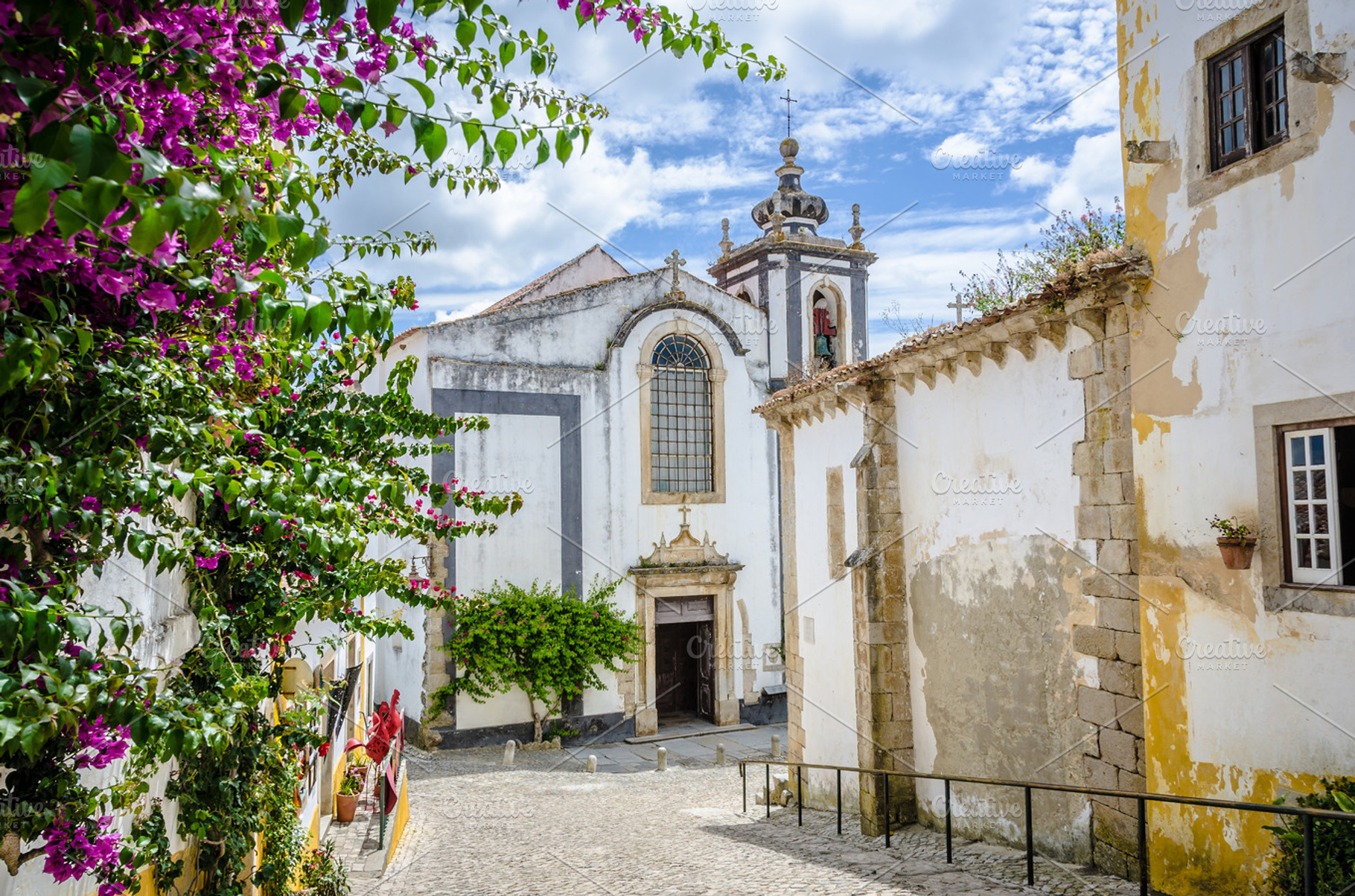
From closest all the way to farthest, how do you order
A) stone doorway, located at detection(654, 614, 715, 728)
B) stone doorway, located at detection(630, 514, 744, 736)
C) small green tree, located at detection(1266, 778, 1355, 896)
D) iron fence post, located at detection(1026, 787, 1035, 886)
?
small green tree, located at detection(1266, 778, 1355, 896) → iron fence post, located at detection(1026, 787, 1035, 886) → stone doorway, located at detection(630, 514, 744, 736) → stone doorway, located at detection(654, 614, 715, 728)

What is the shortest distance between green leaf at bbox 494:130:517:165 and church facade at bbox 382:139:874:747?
1596cm

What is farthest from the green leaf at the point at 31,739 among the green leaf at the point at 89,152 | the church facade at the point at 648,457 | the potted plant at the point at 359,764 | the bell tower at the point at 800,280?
the bell tower at the point at 800,280

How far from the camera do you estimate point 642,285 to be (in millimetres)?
20469

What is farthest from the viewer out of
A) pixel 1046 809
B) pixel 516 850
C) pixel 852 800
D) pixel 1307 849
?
pixel 852 800

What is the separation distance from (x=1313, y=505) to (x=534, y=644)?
14436 millimetres

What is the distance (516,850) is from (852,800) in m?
4.15

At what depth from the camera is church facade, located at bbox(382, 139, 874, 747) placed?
59.6ft

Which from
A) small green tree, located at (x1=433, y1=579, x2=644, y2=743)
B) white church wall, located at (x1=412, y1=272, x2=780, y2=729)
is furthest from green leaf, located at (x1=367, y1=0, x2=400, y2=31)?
white church wall, located at (x1=412, y1=272, x2=780, y2=729)

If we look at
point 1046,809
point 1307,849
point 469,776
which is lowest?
point 469,776

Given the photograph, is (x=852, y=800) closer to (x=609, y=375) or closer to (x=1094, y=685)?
(x=1094, y=685)

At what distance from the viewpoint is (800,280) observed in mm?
21859

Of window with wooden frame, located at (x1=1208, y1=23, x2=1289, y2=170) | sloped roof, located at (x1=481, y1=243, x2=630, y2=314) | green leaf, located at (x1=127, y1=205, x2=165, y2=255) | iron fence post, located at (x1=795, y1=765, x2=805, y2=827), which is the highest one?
sloped roof, located at (x1=481, y1=243, x2=630, y2=314)

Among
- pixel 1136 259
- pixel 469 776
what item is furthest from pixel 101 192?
A: pixel 469 776

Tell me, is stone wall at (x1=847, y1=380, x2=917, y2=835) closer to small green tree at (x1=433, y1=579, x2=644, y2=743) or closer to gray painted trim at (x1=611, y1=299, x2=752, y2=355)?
small green tree at (x1=433, y1=579, x2=644, y2=743)
